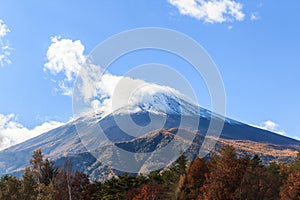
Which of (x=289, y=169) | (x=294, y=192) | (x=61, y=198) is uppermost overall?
(x=61, y=198)

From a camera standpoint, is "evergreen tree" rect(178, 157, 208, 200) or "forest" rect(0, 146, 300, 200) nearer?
"forest" rect(0, 146, 300, 200)

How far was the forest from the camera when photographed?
37000mm

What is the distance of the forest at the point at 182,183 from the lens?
37000 millimetres

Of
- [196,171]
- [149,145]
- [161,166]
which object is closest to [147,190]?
[196,171]

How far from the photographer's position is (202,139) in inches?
7628

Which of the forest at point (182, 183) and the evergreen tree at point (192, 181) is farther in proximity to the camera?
the evergreen tree at point (192, 181)

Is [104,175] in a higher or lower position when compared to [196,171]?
higher

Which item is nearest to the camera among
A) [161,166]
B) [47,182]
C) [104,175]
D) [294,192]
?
[294,192]

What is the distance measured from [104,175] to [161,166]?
25.8m

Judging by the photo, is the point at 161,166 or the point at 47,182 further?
the point at 161,166

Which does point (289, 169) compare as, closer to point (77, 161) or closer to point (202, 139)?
point (202, 139)

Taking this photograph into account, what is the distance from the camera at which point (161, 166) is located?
158 metres

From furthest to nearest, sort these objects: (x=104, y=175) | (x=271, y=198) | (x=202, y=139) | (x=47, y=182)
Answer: (x=202, y=139) < (x=104, y=175) < (x=47, y=182) < (x=271, y=198)

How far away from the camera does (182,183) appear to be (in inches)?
1708
